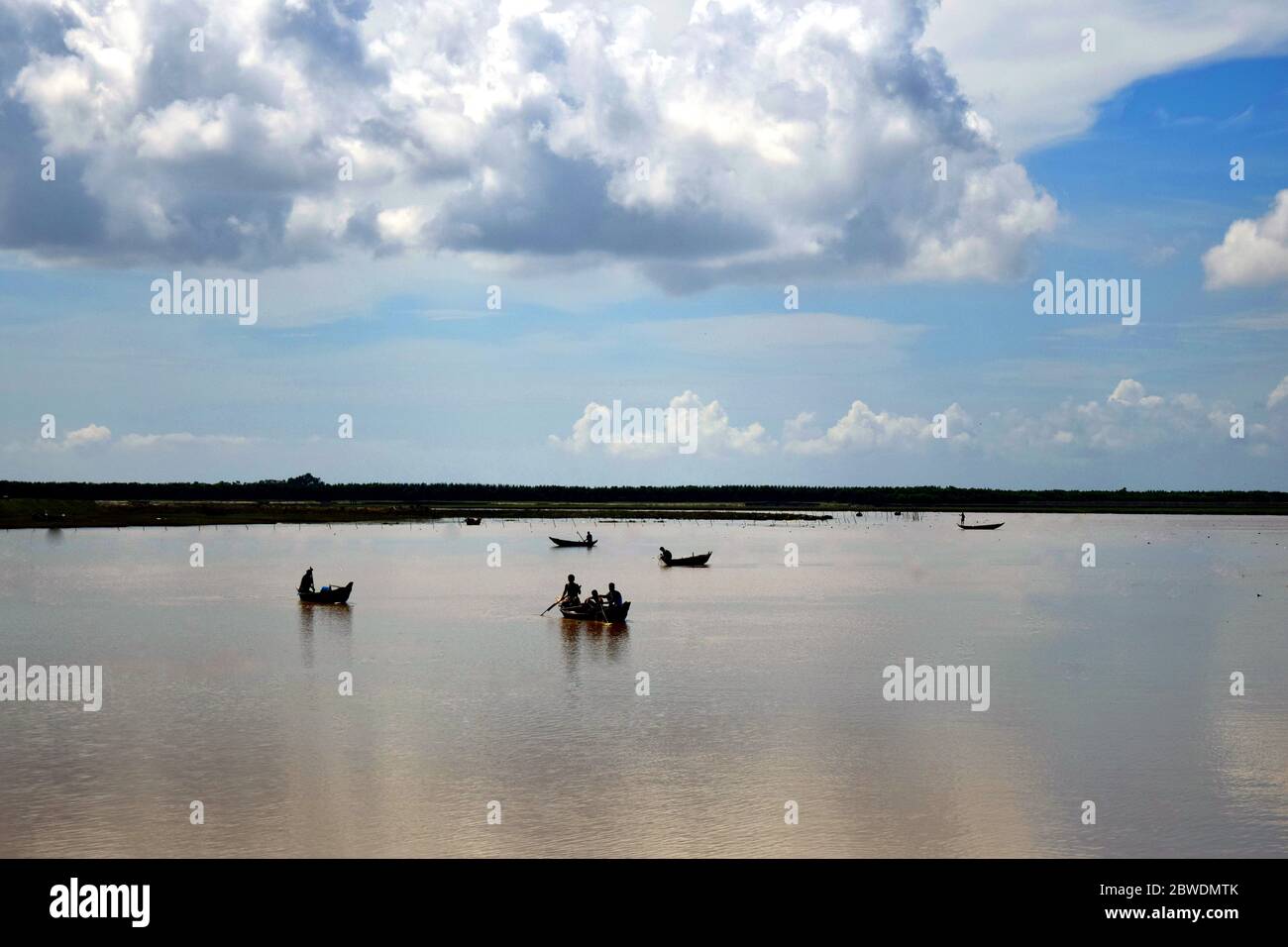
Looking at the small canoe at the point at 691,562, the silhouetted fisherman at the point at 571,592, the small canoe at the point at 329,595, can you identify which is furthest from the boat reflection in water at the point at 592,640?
the small canoe at the point at 691,562

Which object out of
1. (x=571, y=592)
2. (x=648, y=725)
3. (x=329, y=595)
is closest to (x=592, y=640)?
(x=571, y=592)

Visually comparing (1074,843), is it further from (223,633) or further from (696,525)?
(696,525)

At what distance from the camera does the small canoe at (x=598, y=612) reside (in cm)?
3831

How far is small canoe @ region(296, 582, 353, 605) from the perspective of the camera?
4275 centimetres

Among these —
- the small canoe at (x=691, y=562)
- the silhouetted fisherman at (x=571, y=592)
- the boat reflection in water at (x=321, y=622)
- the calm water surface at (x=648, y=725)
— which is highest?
the small canoe at (x=691, y=562)

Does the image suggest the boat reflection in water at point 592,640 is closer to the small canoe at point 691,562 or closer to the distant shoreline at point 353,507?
the small canoe at point 691,562

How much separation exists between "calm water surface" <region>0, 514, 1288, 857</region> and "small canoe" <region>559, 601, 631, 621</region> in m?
0.42

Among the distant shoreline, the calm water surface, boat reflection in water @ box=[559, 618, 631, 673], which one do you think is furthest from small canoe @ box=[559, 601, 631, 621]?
the distant shoreline

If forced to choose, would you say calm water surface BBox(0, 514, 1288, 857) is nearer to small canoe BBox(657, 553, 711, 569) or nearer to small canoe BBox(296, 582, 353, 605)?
small canoe BBox(296, 582, 353, 605)

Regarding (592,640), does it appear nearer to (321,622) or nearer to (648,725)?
(321,622)

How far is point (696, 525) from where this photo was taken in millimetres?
119062

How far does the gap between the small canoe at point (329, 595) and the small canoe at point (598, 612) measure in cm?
874

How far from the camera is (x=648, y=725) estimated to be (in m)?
22.8
